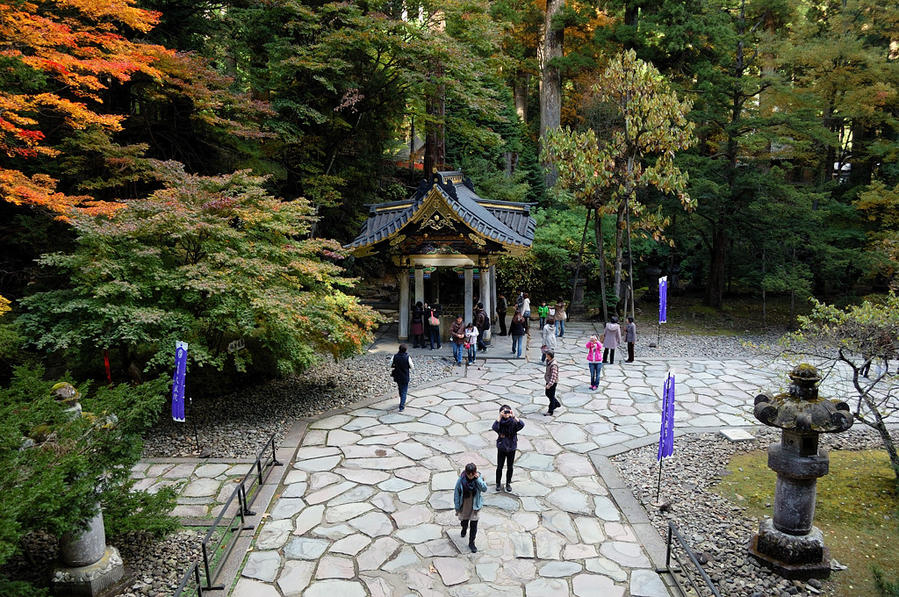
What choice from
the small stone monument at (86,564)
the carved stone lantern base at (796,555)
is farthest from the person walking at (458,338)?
the small stone monument at (86,564)

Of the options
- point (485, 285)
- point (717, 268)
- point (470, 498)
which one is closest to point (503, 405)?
point (470, 498)

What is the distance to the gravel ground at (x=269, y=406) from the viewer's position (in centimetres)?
980

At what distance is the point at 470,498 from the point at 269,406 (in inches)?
254

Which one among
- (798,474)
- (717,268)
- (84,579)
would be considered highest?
(717,268)

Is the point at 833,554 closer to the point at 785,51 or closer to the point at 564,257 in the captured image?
the point at 564,257

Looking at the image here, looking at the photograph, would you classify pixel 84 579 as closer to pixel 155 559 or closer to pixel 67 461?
pixel 155 559

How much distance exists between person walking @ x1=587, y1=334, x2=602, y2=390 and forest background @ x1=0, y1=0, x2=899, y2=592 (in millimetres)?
5477

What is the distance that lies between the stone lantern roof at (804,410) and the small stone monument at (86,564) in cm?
795

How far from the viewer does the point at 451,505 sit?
793 centimetres

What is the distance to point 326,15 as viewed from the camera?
19.0 meters

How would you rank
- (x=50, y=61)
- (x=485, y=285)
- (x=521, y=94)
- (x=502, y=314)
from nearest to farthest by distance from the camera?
1. (x=50, y=61)
2. (x=485, y=285)
3. (x=502, y=314)
4. (x=521, y=94)

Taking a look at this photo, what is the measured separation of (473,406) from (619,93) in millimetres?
11185

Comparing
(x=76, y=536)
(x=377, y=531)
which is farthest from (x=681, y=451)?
(x=76, y=536)

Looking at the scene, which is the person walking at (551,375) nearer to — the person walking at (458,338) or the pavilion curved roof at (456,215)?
the person walking at (458,338)
